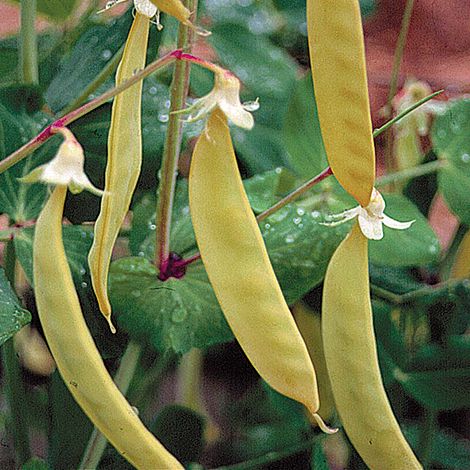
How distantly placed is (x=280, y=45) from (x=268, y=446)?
34cm

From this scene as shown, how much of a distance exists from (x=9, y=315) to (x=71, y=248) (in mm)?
94

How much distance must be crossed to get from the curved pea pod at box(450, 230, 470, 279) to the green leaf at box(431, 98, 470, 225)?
23mm

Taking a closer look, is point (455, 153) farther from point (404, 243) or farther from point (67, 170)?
point (67, 170)

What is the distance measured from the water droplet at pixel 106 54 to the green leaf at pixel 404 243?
181mm

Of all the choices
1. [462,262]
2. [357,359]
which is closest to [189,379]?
[462,262]

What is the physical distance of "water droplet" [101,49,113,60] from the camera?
456 millimetres

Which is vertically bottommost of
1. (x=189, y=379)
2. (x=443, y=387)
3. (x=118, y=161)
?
(x=189, y=379)

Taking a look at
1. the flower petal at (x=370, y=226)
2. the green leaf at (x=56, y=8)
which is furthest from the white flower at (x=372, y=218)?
the green leaf at (x=56, y=8)

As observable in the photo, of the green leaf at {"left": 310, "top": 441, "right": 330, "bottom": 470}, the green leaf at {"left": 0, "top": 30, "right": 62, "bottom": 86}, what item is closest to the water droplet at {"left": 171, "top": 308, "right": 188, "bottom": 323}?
the green leaf at {"left": 310, "top": 441, "right": 330, "bottom": 470}

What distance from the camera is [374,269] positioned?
0.49m

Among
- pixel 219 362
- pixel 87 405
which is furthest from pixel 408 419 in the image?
pixel 87 405

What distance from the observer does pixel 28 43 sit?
1.42 ft

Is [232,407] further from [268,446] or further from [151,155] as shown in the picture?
[151,155]

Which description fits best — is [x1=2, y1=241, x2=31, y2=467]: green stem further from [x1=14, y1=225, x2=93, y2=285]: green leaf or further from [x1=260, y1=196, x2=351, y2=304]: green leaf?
[x1=260, y1=196, x2=351, y2=304]: green leaf
